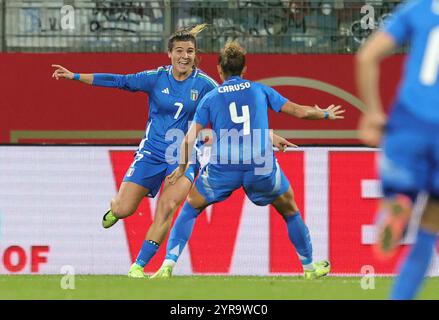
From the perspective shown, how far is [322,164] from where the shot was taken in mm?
11008

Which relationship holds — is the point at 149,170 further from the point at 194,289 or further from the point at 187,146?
the point at 194,289

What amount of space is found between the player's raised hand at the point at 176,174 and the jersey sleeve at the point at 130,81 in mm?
1017

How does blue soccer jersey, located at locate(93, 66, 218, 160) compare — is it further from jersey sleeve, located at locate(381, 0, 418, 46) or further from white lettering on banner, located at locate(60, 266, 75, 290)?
jersey sleeve, located at locate(381, 0, 418, 46)

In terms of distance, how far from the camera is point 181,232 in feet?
31.3

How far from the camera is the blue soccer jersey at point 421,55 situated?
5145 mm

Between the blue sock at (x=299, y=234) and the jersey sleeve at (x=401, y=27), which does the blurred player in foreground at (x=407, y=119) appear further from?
the blue sock at (x=299, y=234)

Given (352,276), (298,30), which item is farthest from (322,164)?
(298,30)

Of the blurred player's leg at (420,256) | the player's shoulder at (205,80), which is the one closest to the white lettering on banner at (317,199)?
the player's shoulder at (205,80)

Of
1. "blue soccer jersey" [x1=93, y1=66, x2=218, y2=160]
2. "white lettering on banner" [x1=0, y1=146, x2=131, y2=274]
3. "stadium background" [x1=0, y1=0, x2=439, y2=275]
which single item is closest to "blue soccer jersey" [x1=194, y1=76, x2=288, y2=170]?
"blue soccer jersey" [x1=93, y1=66, x2=218, y2=160]

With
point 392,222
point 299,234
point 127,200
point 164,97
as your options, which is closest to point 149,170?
point 127,200

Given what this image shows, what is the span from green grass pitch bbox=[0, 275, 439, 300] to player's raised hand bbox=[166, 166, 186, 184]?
77 centimetres

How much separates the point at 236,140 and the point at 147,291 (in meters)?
1.88

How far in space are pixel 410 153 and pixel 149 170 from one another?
5120 millimetres

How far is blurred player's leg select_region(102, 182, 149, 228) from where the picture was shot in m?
10.0
